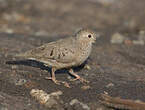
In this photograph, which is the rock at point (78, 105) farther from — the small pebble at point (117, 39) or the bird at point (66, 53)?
the small pebble at point (117, 39)

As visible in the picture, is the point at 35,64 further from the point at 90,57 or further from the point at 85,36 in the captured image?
the point at 90,57

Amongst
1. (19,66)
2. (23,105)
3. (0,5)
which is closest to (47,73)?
(19,66)

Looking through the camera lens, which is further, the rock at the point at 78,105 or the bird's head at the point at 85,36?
the bird's head at the point at 85,36

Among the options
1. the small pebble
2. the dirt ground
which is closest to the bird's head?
the dirt ground

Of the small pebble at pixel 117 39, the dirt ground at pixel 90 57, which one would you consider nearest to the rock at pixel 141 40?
the dirt ground at pixel 90 57

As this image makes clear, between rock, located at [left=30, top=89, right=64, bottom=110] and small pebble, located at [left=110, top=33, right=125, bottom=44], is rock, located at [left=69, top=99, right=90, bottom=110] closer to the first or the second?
rock, located at [left=30, top=89, right=64, bottom=110]

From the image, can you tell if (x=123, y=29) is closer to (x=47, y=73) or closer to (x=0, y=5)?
(x=0, y=5)

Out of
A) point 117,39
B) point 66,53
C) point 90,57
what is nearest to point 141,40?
point 117,39

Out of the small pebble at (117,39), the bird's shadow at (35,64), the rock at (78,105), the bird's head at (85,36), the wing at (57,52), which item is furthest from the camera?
the small pebble at (117,39)
